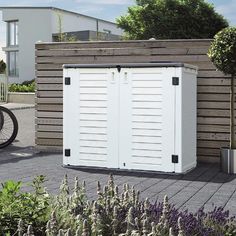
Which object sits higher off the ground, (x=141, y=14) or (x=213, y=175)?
(x=141, y=14)

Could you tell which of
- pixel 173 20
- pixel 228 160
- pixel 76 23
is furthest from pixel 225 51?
pixel 76 23

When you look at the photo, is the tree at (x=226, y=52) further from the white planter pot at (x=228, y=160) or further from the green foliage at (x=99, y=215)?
the green foliage at (x=99, y=215)

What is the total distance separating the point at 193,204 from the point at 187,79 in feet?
8.89

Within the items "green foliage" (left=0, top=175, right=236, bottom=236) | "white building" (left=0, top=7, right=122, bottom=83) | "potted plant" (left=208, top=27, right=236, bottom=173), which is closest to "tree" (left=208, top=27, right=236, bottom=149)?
"potted plant" (left=208, top=27, right=236, bottom=173)

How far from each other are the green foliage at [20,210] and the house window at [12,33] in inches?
1675

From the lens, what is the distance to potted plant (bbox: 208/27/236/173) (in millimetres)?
7949

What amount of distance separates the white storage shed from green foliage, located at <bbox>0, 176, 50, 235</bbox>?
4.17m

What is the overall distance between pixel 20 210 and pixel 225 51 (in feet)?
16.1

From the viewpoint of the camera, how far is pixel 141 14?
136 feet

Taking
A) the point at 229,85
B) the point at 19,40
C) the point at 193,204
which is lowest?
the point at 193,204

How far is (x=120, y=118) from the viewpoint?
27.0 ft

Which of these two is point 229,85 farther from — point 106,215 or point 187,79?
point 106,215

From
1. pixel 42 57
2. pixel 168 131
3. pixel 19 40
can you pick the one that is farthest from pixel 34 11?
pixel 168 131

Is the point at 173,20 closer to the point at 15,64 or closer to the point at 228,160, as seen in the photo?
the point at 15,64
